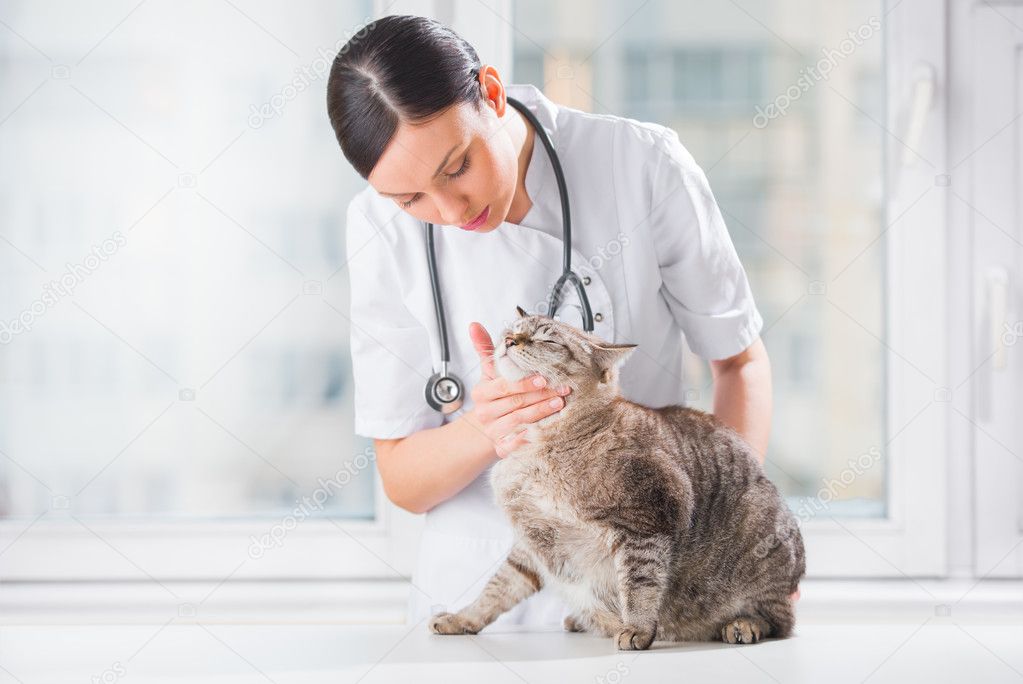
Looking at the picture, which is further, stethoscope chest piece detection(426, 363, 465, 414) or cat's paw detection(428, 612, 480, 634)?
stethoscope chest piece detection(426, 363, 465, 414)

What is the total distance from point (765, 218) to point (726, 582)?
986 millimetres

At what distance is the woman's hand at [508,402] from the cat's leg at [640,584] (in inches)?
6.5

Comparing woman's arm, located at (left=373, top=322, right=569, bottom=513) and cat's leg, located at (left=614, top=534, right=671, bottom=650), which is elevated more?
woman's arm, located at (left=373, top=322, right=569, bottom=513)

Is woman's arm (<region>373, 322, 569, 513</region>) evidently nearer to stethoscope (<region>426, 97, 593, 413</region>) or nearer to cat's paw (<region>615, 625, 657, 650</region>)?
stethoscope (<region>426, 97, 593, 413</region>)

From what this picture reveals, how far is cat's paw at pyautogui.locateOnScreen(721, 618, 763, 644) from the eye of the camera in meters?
0.95

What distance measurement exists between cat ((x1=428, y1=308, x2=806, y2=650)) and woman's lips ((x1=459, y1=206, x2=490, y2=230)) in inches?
5.2

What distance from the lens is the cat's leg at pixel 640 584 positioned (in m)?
0.89

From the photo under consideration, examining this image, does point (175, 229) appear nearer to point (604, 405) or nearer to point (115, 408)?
point (115, 408)
